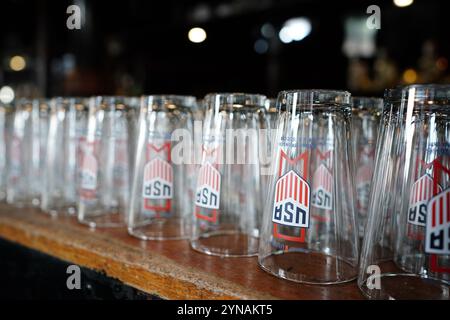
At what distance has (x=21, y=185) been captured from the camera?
1036mm

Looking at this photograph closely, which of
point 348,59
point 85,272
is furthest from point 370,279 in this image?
point 348,59

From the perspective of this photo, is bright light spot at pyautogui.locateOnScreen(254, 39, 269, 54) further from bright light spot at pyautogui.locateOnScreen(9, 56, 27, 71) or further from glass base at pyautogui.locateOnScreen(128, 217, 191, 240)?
glass base at pyautogui.locateOnScreen(128, 217, 191, 240)

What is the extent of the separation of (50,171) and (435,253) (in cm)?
79

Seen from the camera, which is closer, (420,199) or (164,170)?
(420,199)

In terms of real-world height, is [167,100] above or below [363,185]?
above

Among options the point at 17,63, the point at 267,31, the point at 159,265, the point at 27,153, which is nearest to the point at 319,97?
the point at 159,265

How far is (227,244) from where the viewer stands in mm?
669

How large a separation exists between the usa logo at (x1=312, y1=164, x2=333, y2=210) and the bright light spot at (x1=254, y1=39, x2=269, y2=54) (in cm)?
281

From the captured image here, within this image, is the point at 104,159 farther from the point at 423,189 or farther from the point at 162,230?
the point at 423,189

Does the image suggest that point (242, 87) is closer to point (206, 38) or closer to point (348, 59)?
point (206, 38)

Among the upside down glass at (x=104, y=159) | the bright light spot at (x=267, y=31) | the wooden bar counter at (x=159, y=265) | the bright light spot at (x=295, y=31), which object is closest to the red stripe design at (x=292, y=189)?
the wooden bar counter at (x=159, y=265)

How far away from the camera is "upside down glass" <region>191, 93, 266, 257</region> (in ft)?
2.11

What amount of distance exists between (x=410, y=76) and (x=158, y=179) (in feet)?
8.00

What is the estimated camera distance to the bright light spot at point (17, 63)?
4.23 meters
